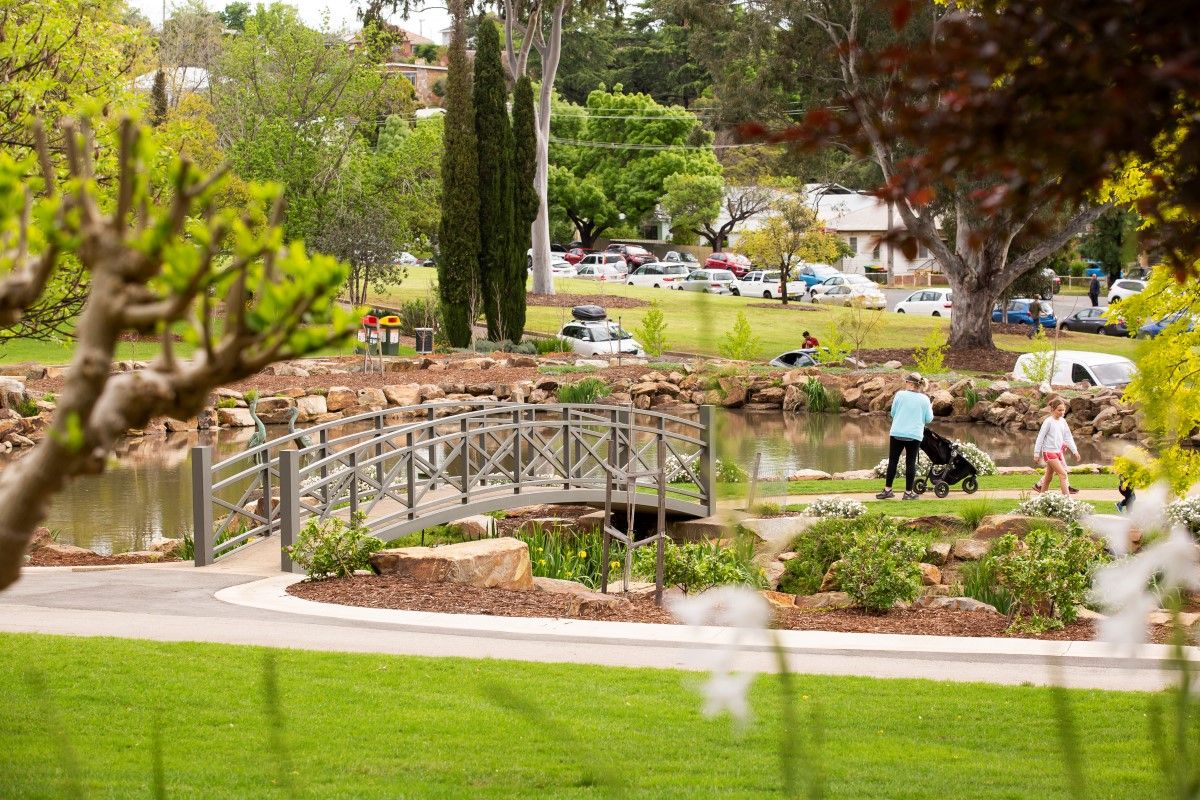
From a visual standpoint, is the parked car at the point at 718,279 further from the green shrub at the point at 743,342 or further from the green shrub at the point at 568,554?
the green shrub at the point at 568,554

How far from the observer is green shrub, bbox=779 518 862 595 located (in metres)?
14.7

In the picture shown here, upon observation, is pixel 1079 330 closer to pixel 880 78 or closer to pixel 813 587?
pixel 880 78

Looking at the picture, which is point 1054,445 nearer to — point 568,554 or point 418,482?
point 568,554

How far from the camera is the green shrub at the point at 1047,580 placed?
1216 cm

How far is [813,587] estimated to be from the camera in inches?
576

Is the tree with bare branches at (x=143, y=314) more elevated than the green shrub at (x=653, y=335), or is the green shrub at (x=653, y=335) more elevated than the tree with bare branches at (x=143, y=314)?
the tree with bare branches at (x=143, y=314)

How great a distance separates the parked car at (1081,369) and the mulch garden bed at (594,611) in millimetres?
23702

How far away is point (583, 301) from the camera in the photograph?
54.2 m

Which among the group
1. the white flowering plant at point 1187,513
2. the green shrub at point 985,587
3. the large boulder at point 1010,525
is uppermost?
the white flowering plant at point 1187,513

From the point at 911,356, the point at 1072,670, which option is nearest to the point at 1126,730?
the point at 1072,670

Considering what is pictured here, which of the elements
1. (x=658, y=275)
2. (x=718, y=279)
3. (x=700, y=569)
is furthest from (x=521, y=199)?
(x=700, y=569)

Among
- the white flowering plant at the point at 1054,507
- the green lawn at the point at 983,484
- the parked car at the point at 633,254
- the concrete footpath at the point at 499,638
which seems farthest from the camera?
the parked car at the point at 633,254

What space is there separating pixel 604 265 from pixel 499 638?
62.2 meters

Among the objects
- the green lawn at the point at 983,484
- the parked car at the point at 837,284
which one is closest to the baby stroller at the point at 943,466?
the green lawn at the point at 983,484
